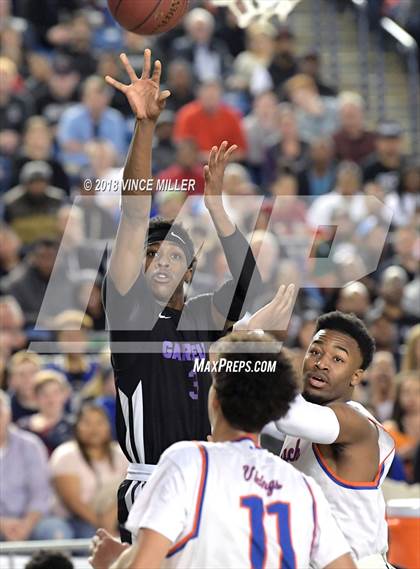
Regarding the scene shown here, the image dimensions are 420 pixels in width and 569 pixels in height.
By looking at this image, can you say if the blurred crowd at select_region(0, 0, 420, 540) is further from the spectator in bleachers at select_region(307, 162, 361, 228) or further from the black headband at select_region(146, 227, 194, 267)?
the black headband at select_region(146, 227, 194, 267)

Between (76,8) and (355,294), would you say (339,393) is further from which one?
(76,8)

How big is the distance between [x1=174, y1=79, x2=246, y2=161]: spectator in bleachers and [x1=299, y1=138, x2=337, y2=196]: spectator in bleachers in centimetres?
79

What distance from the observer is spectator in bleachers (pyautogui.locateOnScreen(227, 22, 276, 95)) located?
15.7 metres

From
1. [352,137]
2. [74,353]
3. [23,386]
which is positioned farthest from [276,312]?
[352,137]

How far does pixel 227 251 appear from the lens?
5.63 meters

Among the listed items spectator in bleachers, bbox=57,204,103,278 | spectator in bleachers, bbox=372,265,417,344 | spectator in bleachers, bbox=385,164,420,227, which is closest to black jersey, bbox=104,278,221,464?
spectator in bleachers, bbox=57,204,103,278

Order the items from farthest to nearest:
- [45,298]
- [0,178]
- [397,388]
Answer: [0,178]
[45,298]
[397,388]

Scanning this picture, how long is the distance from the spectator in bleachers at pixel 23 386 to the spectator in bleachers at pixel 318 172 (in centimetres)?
488

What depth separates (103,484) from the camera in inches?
359

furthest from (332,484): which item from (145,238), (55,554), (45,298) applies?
(45,298)

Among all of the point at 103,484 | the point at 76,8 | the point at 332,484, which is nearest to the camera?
the point at 332,484

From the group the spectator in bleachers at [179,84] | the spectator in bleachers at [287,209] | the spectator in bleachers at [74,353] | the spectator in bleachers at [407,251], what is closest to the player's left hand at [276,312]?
the spectator in bleachers at [74,353]

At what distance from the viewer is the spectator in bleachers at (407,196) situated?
44.9 ft

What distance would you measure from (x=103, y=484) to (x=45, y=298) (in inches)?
91.2
